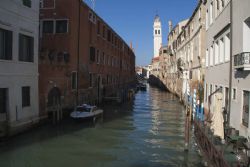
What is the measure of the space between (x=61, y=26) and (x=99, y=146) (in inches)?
494

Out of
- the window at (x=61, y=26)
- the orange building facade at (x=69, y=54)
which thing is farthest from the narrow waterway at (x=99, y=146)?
the window at (x=61, y=26)

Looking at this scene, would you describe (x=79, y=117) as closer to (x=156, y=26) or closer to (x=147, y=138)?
(x=147, y=138)

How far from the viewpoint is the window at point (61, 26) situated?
25.3 m

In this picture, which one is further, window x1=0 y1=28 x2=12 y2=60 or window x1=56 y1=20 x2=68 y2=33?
window x1=56 y1=20 x2=68 y2=33

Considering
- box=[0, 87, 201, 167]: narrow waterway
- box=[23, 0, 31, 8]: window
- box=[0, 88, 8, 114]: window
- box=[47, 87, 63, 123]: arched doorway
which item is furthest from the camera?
box=[47, 87, 63, 123]: arched doorway

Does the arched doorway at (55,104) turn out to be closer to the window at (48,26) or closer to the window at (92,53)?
the window at (48,26)

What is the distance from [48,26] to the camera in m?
25.8

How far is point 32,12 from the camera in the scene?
58.6 feet

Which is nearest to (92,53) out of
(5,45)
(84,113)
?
(84,113)

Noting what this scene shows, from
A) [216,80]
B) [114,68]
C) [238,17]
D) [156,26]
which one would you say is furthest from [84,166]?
[156,26]

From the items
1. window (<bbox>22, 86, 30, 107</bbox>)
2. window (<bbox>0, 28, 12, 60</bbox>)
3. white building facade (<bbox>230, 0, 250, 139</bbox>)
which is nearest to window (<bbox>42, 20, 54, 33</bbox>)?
window (<bbox>22, 86, 30, 107</bbox>)

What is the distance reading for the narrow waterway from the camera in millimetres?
12766

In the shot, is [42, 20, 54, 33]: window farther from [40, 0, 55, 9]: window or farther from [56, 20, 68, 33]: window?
[40, 0, 55, 9]: window

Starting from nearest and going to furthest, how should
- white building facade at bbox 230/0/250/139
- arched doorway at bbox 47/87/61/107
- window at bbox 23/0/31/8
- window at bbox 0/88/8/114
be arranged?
white building facade at bbox 230/0/250/139, window at bbox 0/88/8/114, window at bbox 23/0/31/8, arched doorway at bbox 47/87/61/107
